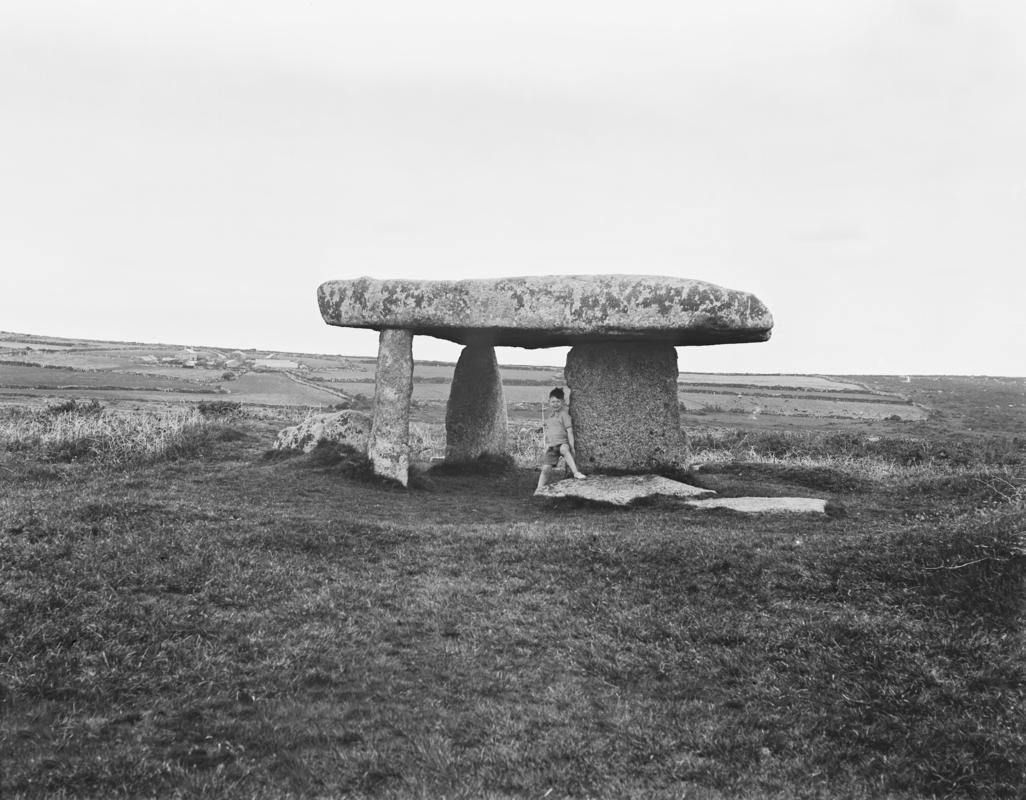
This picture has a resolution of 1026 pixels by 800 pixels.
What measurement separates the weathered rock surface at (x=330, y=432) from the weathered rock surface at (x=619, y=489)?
4850mm

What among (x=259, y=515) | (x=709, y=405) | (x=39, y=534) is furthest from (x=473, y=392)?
(x=709, y=405)

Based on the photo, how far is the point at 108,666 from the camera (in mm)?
6672

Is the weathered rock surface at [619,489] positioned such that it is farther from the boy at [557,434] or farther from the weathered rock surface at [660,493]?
the boy at [557,434]

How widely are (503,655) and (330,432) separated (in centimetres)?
1112

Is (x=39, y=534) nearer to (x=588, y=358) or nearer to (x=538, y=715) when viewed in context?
(x=538, y=715)

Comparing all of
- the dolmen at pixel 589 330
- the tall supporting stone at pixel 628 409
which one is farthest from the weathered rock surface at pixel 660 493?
the dolmen at pixel 589 330

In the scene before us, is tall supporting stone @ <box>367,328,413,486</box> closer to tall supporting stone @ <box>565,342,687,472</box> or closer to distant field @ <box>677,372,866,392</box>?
tall supporting stone @ <box>565,342,687,472</box>

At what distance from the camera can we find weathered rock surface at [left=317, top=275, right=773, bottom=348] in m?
13.8

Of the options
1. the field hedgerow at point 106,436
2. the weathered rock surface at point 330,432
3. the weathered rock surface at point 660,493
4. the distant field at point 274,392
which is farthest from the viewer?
the distant field at point 274,392

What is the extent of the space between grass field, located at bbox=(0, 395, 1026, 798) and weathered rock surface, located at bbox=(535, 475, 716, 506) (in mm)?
1460

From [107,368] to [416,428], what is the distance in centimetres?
3862

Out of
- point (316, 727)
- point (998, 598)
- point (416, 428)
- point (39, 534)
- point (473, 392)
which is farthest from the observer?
point (416, 428)

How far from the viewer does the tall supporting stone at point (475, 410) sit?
747 inches

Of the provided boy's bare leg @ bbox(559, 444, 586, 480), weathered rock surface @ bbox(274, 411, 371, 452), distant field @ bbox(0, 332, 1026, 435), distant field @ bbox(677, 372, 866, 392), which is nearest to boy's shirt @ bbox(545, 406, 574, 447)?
boy's bare leg @ bbox(559, 444, 586, 480)
